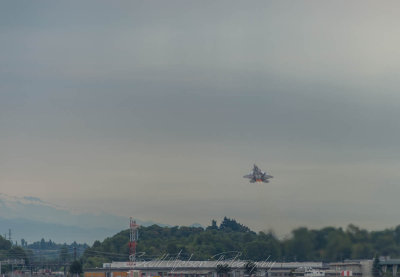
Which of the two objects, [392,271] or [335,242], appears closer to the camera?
[335,242]

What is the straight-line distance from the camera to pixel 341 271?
198 m

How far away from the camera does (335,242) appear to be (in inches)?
6245

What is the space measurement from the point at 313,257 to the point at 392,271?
3723cm

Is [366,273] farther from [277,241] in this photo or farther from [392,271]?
[277,241]

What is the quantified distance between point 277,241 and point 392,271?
38.6 meters

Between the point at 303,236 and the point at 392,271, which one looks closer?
the point at 303,236

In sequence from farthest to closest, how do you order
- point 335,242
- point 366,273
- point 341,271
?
point 341,271 < point 366,273 < point 335,242

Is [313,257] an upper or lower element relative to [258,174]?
lower

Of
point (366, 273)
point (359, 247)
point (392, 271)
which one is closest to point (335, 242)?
point (359, 247)

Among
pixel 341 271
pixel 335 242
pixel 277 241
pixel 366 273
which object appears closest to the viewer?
pixel 335 242

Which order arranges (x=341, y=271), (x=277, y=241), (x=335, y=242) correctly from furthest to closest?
(x=341, y=271) → (x=277, y=241) → (x=335, y=242)

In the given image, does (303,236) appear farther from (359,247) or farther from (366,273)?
(366,273)

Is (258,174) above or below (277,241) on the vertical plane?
above

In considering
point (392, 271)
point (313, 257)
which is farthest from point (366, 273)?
point (313, 257)
